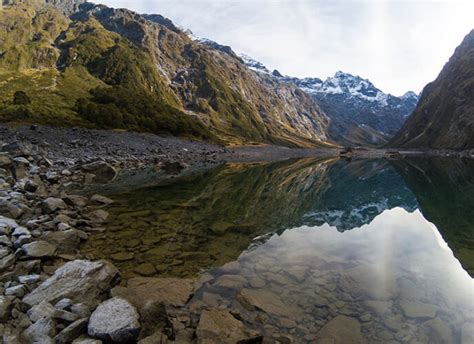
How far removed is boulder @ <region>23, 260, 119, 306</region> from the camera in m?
9.24

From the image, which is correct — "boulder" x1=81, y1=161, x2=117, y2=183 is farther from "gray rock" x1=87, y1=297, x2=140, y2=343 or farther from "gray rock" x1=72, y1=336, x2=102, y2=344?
"gray rock" x1=72, y1=336, x2=102, y2=344

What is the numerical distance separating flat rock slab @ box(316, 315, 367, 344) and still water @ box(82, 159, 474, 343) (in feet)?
0.11

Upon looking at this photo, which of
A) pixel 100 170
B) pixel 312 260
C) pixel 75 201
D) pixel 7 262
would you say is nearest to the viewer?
pixel 7 262

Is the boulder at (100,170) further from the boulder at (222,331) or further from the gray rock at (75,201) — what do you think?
the boulder at (222,331)

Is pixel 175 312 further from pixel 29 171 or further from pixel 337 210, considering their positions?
pixel 29 171

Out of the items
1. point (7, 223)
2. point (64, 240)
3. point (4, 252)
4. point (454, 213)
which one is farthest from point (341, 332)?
point (454, 213)

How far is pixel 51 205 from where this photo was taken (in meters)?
18.8

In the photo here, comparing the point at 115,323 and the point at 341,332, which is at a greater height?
the point at 341,332

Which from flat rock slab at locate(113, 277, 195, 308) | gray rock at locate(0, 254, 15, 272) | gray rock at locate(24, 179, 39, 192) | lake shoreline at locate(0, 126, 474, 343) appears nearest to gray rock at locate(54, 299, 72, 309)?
lake shoreline at locate(0, 126, 474, 343)

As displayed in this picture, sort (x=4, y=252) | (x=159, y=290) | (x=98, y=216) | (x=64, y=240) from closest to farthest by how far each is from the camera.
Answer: (x=159, y=290), (x=4, y=252), (x=64, y=240), (x=98, y=216)

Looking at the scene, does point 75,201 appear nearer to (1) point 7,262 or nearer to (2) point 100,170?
(1) point 7,262

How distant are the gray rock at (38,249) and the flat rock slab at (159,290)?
3479 mm

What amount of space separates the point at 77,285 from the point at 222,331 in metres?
4.55

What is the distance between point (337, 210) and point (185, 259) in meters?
18.1
